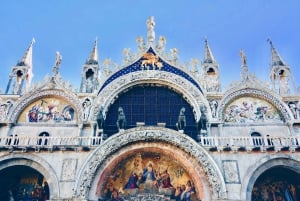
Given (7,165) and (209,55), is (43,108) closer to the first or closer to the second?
(7,165)

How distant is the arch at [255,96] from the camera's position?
1770 centimetres

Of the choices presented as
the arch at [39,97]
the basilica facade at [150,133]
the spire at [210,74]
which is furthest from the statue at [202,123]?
the arch at [39,97]

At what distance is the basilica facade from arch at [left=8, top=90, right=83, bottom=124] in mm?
54

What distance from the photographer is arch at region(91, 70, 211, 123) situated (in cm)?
1797

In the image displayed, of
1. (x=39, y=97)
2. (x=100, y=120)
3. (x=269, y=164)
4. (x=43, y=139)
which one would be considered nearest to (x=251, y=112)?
(x=269, y=164)

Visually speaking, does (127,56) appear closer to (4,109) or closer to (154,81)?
(154,81)

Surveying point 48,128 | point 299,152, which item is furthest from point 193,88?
point 48,128

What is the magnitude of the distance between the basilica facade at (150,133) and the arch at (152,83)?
2.2 inches

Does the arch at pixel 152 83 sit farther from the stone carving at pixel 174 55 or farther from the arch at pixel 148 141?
the arch at pixel 148 141

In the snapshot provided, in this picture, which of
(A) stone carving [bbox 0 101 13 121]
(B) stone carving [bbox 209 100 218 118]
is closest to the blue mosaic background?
(B) stone carving [bbox 209 100 218 118]

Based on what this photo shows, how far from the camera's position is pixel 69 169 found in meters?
14.5

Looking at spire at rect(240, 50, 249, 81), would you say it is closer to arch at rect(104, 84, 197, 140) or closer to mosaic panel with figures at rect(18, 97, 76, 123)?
arch at rect(104, 84, 197, 140)

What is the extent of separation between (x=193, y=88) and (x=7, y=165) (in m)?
9.94

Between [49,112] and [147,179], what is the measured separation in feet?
21.8
